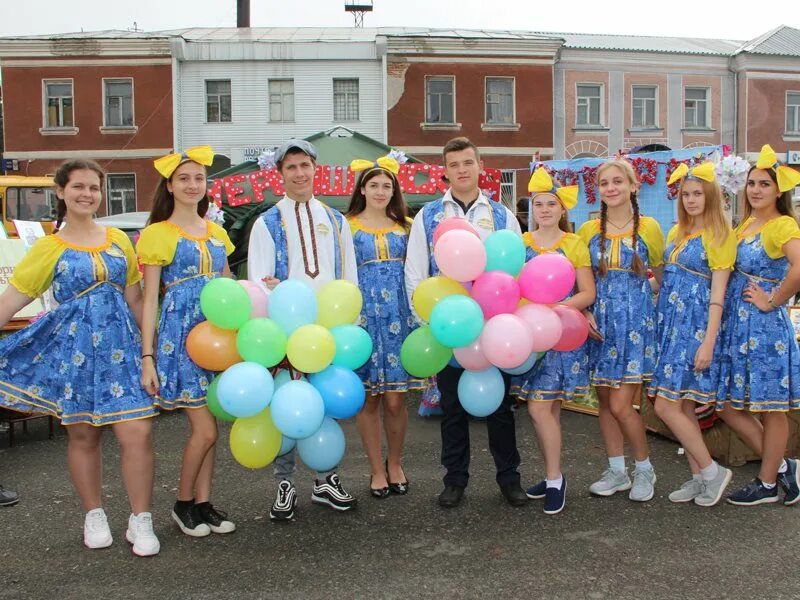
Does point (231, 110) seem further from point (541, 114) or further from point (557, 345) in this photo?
point (557, 345)

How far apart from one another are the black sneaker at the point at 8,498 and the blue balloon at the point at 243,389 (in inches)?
69.6

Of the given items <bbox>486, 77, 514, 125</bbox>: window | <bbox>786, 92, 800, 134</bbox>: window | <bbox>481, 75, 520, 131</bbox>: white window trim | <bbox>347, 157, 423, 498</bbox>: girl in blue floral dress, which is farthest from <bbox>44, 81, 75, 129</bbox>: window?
<bbox>786, 92, 800, 134</bbox>: window

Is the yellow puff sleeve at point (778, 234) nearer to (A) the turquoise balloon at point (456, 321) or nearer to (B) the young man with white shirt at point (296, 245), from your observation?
(A) the turquoise balloon at point (456, 321)

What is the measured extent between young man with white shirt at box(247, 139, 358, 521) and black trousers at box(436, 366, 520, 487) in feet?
1.89

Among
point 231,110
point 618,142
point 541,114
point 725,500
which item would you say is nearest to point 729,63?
point 618,142

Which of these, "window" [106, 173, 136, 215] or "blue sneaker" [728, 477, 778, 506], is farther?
"window" [106, 173, 136, 215]

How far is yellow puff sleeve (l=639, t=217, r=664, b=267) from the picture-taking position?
3744 mm

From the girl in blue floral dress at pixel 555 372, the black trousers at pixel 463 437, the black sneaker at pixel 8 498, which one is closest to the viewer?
the girl in blue floral dress at pixel 555 372

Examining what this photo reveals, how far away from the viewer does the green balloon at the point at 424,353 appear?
3420mm

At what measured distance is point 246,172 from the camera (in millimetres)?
8211

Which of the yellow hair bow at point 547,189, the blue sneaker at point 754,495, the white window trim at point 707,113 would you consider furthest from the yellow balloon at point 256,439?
the white window trim at point 707,113

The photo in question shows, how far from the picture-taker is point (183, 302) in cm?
328

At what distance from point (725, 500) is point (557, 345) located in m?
1.31

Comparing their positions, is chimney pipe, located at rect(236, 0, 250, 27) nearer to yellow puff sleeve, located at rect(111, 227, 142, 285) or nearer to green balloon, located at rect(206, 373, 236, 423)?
yellow puff sleeve, located at rect(111, 227, 142, 285)
